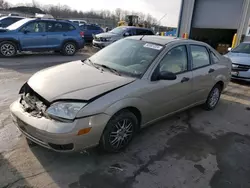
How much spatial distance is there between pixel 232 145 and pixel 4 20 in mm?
13110

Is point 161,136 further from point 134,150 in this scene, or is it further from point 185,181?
point 185,181

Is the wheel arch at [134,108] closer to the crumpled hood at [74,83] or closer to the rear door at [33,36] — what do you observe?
the crumpled hood at [74,83]

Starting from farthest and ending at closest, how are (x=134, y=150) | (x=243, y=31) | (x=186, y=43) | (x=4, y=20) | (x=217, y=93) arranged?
(x=243, y=31)
(x=4, y=20)
(x=217, y=93)
(x=186, y=43)
(x=134, y=150)

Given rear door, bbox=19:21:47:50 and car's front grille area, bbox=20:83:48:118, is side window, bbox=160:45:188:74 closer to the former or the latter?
car's front grille area, bbox=20:83:48:118

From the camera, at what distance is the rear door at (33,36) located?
9.33 meters

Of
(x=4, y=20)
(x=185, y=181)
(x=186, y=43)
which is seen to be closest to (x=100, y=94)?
(x=185, y=181)

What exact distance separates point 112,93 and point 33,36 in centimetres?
818

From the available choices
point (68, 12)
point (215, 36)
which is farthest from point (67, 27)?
point (68, 12)

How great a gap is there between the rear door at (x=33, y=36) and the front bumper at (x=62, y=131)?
302 inches

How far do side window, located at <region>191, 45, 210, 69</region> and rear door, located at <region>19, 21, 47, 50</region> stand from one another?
7.68m

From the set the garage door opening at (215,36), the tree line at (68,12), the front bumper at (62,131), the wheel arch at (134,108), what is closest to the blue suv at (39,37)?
the front bumper at (62,131)

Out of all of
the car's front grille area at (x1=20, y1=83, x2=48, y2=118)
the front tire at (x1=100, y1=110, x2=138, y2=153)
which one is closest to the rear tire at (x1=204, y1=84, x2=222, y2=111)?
the front tire at (x1=100, y1=110, x2=138, y2=153)

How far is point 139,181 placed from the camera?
260 cm

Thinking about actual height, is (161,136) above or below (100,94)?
below
